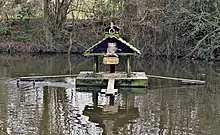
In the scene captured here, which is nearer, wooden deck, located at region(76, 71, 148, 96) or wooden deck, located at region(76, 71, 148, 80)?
wooden deck, located at region(76, 71, 148, 96)

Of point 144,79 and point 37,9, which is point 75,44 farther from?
point 144,79

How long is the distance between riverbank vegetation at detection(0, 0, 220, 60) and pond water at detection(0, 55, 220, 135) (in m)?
7.23

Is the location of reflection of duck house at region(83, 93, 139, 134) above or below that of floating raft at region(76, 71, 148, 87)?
below

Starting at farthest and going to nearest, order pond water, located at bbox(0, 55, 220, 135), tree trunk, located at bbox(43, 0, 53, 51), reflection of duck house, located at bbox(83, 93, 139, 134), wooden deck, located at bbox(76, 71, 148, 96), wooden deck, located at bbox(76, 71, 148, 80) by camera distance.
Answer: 1. tree trunk, located at bbox(43, 0, 53, 51)
2. wooden deck, located at bbox(76, 71, 148, 80)
3. wooden deck, located at bbox(76, 71, 148, 96)
4. reflection of duck house, located at bbox(83, 93, 139, 134)
5. pond water, located at bbox(0, 55, 220, 135)

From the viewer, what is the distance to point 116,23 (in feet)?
90.9

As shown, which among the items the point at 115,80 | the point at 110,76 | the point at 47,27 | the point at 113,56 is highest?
the point at 47,27

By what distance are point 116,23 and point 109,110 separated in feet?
53.8

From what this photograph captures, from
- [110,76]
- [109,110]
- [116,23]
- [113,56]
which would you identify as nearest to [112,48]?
[113,56]

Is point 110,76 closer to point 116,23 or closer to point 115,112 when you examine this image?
point 115,112

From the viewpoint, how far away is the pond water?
9.77m

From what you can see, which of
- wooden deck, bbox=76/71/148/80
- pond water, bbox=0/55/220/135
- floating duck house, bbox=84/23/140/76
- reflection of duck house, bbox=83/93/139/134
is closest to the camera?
pond water, bbox=0/55/220/135

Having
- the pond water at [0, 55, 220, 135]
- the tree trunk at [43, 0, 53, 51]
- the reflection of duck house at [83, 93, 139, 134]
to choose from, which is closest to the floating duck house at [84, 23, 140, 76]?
the pond water at [0, 55, 220, 135]

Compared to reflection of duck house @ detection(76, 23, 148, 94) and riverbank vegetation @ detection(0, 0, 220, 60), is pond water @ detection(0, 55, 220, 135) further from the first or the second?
riverbank vegetation @ detection(0, 0, 220, 60)

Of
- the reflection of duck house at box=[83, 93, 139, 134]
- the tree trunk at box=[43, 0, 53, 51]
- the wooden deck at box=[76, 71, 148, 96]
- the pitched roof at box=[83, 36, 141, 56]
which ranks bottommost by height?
the reflection of duck house at box=[83, 93, 139, 134]
